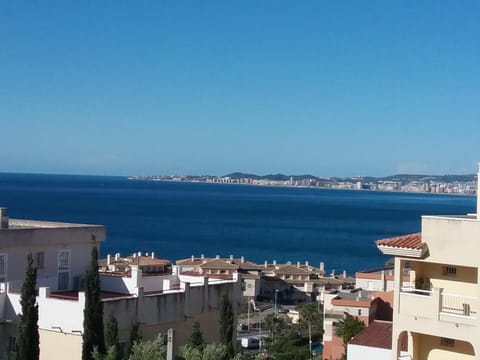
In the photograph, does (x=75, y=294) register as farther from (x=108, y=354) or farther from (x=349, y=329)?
(x=349, y=329)

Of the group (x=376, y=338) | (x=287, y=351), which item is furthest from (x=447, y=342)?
(x=287, y=351)

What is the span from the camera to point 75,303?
19.5 metres

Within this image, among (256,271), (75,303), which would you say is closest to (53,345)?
(75,303)

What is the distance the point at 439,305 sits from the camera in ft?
50.8

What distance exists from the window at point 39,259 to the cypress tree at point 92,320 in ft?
17.8

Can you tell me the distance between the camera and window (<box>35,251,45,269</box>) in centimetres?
2316

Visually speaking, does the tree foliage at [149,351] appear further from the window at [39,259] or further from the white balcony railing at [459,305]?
the window at [39,259]

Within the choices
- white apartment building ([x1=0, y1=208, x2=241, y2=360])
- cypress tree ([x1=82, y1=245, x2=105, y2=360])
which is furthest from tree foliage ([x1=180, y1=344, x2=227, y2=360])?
white apartment building ([x1=0, y1=208, x2=241, y2=360])

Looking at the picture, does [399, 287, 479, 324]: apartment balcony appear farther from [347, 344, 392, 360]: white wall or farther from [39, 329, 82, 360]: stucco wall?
[39, 329, 82, 360]: stucco wall

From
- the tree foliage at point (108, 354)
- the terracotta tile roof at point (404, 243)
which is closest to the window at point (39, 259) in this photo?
the tree foliage at point (108, 354)

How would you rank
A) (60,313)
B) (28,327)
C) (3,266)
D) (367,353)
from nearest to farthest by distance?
(28,327), (60,313), (367,353), (3,266)

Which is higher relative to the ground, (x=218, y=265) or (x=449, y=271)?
(x=449, y=271)

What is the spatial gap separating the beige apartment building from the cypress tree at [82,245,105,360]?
689 cm

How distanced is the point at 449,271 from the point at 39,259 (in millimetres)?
12768
